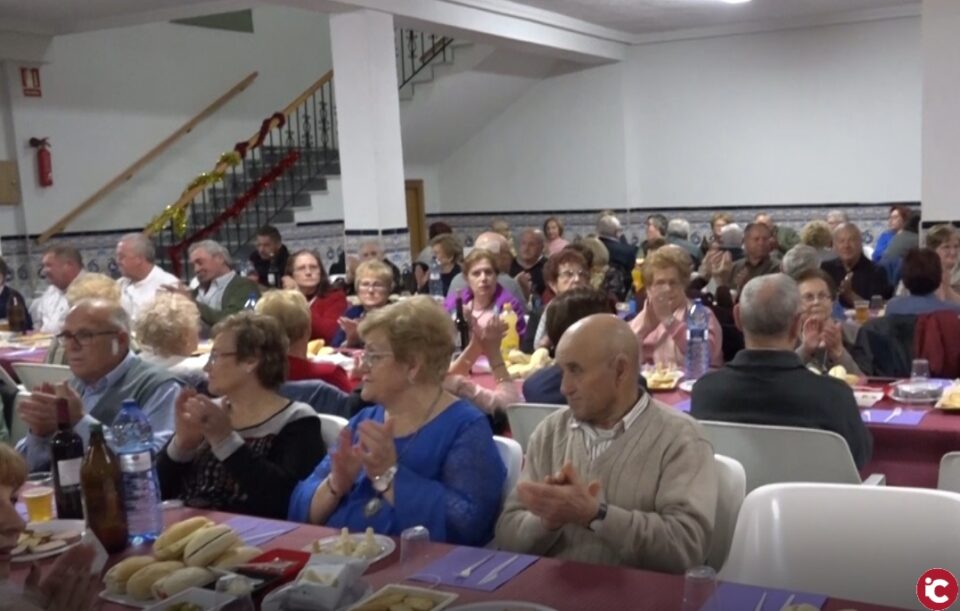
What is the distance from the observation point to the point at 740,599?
6.18 feet

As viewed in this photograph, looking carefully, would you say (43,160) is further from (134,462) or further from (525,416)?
(134,462)

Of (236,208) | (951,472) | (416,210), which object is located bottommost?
(951,472)

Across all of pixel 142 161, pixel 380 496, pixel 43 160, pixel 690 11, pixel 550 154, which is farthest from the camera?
pixel 550 154

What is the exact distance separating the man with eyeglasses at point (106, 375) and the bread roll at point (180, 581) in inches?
43.9

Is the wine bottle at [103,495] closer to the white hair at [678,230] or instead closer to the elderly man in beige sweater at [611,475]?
the elderly man in beige sweater at [611,475]

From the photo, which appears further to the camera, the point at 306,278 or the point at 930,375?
the point at 306,278

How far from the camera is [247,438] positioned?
9.43 ft

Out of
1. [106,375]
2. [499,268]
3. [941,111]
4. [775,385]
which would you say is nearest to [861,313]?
[499,268]

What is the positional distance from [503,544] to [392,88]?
257 inches

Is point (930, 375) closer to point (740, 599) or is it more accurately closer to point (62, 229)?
point (740, 599)

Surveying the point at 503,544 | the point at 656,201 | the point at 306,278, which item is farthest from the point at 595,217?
the point at 503,544

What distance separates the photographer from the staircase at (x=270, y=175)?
35.3 ft

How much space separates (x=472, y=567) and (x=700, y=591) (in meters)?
0.51

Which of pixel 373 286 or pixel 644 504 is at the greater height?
pixel 373 286
